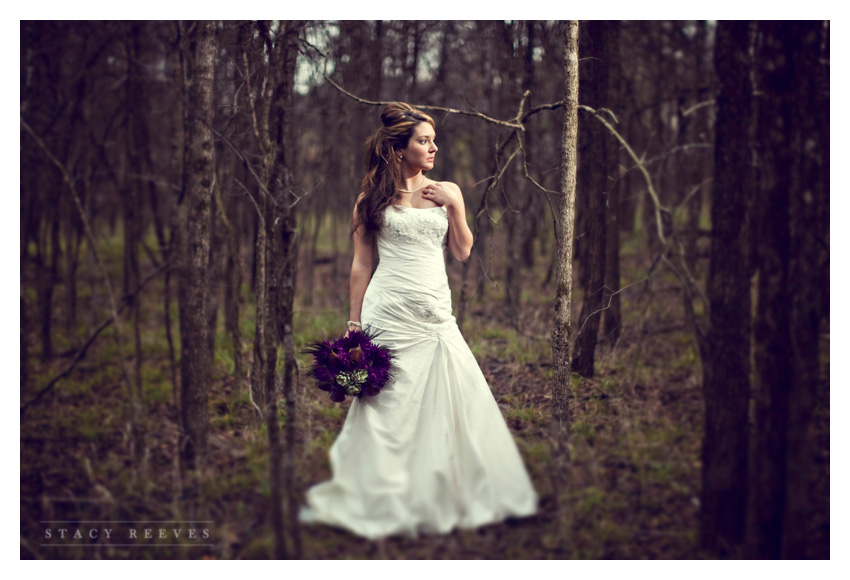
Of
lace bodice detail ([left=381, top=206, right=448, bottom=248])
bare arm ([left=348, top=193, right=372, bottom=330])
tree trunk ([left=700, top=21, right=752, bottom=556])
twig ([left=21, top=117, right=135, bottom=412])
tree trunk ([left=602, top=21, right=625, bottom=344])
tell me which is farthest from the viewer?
tree trunk ([left=602, top=21, right=625, bottom=344])

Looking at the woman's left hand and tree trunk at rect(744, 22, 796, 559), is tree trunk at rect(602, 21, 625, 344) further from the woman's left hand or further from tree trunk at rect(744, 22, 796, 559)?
tree trunk at rect(744, 22, 796, 559)

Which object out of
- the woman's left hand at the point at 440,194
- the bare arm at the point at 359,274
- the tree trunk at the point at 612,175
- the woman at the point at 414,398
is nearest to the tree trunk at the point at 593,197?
the tree trunk at the point at 612,175

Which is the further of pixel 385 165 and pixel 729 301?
pixel 385 165

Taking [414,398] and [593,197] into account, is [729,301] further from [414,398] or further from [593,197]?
[593,197]

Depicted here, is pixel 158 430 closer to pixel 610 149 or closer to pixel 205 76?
pixel 205 76

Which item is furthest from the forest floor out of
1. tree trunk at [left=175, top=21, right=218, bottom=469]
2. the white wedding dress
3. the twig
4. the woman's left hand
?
the woman's left hand

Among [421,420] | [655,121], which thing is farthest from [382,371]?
[655,121]

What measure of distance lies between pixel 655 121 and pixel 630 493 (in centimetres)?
879

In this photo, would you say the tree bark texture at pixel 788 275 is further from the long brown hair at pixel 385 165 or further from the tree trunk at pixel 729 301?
the long brown hair at pixel 385 165

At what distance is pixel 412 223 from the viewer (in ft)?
13.0

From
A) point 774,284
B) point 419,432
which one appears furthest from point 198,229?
point 774,284

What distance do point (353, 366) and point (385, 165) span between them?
1320 mm

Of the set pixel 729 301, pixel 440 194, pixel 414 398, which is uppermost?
pixel 440 194

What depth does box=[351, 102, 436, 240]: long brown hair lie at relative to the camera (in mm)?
3979
